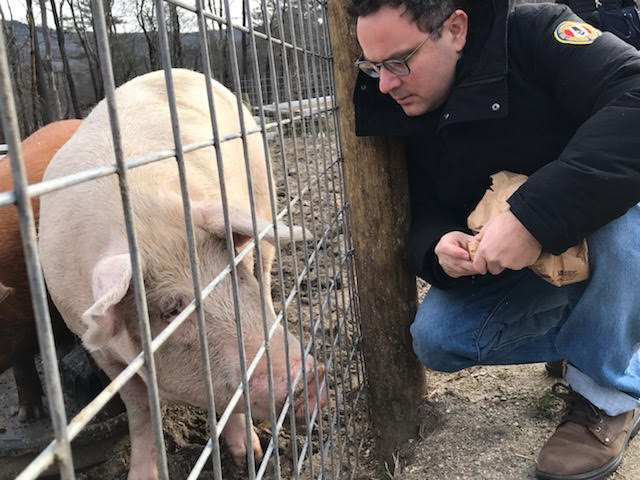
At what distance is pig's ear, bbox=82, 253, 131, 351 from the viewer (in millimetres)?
1239

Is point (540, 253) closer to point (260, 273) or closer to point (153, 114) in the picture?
point (260, 273)

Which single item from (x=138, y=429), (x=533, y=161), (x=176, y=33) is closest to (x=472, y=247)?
(x=533, y=161)

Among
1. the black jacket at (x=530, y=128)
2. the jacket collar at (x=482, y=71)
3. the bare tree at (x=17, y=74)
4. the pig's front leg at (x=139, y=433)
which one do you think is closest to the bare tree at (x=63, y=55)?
the bare tree at (x=17, y=74)

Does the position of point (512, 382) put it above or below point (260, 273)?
below

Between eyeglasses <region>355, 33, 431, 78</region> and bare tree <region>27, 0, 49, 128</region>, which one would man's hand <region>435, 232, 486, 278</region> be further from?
bare tree <region>27, 0, 49, 128</region>

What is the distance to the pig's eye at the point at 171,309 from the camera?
1.85 metres

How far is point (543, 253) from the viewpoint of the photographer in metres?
1.81

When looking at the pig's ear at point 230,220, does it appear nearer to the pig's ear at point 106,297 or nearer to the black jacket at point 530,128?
the pig's ear at point 106,297

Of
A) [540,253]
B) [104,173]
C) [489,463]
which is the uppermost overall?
[104,173]

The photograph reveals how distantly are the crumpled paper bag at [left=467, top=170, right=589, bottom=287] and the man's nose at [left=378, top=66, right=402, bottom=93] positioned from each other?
42 cm

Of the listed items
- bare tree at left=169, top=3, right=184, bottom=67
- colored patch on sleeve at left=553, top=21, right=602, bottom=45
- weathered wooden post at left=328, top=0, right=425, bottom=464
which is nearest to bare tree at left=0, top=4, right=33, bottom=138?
bare tree at left=169, top=3, right=184, bottom=67

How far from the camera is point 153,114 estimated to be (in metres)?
2.38

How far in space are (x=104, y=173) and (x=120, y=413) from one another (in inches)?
85.0

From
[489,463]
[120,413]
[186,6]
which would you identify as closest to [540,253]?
[489,463]
